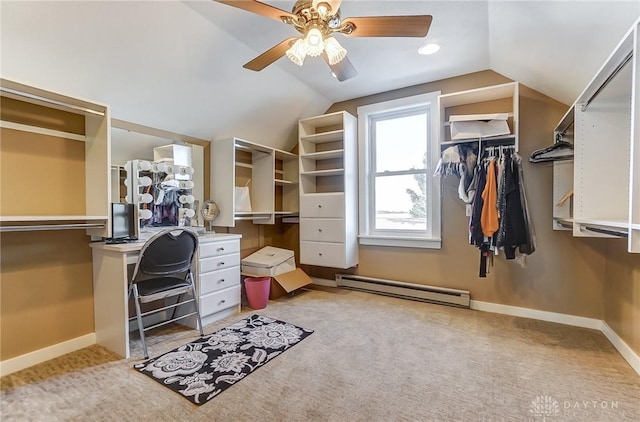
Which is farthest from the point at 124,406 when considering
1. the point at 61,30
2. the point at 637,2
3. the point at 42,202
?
the point at 637,2

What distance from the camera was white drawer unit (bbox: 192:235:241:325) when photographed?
8.45ft

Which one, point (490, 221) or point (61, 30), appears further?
point (490, 221)

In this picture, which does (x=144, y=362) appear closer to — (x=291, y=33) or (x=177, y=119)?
(x=177, y=119)

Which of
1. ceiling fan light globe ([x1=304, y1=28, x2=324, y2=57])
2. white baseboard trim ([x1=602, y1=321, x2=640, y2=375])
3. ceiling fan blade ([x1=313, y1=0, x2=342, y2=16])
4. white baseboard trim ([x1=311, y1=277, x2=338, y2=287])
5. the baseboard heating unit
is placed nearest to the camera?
ceiling fan blade ([x1=313, y1=0, x2=342, y2=16])

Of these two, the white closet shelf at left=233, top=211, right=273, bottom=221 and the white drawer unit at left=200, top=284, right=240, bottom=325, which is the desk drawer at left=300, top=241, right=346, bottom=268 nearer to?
the white closet shelf at left=233, top=211, right=273, bottom=221

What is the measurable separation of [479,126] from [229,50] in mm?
2359

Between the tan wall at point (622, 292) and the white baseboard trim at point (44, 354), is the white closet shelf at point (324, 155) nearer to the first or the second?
the tan wall at point (622, 292)

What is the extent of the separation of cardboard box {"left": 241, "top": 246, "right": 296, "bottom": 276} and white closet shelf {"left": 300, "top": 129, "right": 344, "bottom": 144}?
150 cm

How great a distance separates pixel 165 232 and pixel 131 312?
100 cm

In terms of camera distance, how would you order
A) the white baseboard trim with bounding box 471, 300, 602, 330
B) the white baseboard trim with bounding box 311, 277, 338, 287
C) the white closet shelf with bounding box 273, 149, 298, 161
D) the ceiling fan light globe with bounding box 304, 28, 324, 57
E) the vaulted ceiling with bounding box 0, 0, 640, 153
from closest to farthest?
the ceiling fan light globe with bounding box 304, 28, 324, 57
the vaulted ceiling with bounding box 0, 0, 640, 153
the white baseboard trim with bounding box 471, 300, 602, 330
the white closet shelf with bounding box 273, 149, 298, 161
the white baseboard trim with bounding box 311, 277, 338, 287

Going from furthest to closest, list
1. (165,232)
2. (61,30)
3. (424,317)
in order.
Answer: (424,317) < (165,232) < (61,30)

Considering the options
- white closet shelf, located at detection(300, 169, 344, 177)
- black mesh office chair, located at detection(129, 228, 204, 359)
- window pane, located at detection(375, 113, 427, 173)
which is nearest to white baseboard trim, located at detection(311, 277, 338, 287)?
white closet shelf, located at detection(300, 169, 344, 177)

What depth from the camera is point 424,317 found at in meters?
2.75

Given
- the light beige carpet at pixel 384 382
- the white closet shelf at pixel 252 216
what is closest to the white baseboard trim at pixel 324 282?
the white closet shelf at pixel 252 216
